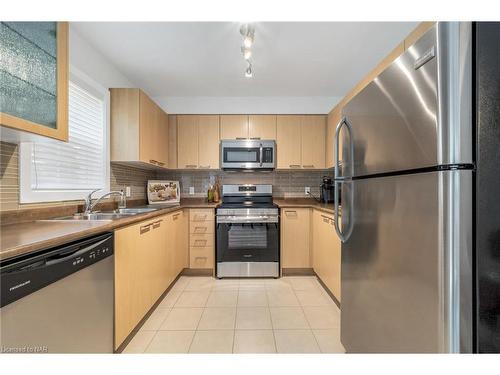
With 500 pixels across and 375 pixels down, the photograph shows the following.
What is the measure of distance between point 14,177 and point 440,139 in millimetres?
2071

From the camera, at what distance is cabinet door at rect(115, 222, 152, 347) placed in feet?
4.78

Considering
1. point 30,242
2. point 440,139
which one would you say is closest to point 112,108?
point 30,242

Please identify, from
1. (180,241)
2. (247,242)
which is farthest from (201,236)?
(247,242)

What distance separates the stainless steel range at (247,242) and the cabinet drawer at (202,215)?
10 centimetres

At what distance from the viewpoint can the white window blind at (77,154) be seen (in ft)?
A: 5.34

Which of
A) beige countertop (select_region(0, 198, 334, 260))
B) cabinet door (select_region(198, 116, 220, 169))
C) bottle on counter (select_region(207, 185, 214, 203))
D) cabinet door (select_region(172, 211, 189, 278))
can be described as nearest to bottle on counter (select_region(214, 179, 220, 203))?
bottle on counter (select_region(207, 185, 214, 203))

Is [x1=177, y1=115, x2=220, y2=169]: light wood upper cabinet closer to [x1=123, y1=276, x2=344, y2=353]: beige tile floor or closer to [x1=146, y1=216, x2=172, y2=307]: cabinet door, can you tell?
[x1=146, y1=216, x2=172, y2=307]: cabinet door

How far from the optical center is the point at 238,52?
2.16 m

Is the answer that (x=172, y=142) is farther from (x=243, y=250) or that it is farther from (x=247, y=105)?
(x=243, y=250)

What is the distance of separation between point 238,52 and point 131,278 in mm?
2072

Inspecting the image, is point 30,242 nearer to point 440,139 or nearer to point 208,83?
point 440,139

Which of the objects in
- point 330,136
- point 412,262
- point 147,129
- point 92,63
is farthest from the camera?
point 330,136

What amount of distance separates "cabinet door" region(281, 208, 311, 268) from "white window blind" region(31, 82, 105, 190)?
2.03 m

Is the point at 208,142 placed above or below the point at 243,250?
above
